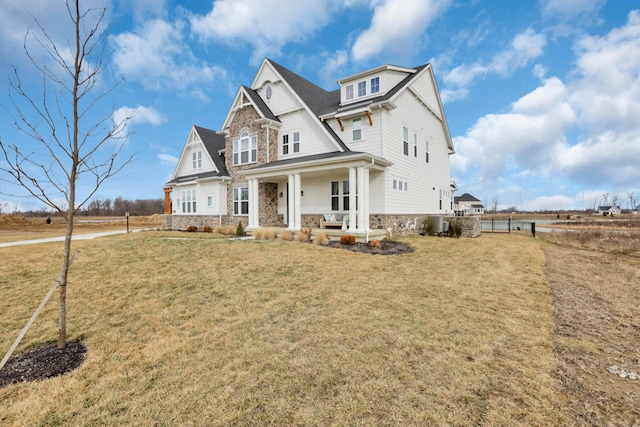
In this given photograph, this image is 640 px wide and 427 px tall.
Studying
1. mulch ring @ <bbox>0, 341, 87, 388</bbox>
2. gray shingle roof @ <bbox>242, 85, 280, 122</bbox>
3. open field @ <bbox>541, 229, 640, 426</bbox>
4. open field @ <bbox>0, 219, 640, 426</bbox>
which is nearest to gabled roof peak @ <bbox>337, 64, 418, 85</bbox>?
gray shingle roof @ <bbox>242, 85, 280, 122</bbox>

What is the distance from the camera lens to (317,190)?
17141 mm

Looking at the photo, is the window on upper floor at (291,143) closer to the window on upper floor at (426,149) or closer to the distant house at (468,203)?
the window on upper floor at (426,149)

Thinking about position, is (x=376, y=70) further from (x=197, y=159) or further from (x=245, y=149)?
(x=197, y=159)

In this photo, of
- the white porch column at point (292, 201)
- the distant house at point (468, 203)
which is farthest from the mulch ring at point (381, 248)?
the distant house at point (468, 203)

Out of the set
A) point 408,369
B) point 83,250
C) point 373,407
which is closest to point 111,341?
point 373,407

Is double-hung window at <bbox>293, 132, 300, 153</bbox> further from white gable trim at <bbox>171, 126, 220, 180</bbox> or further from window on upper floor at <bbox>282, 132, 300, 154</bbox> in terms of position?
white gable trim at <bbox>171, 126, 220, 180</bbox>

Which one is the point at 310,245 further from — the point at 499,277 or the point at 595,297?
the point at 595,297

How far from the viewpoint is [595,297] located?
6883mm

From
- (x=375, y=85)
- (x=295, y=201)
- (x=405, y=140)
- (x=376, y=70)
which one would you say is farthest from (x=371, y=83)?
(x=295, y=201)

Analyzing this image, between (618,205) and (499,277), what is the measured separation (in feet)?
383

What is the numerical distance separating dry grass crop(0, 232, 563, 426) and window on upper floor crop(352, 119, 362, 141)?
8.91m

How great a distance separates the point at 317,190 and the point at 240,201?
6.41 m

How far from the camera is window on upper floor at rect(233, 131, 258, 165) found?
62.6 ft

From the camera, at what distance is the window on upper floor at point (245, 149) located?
1907cm
